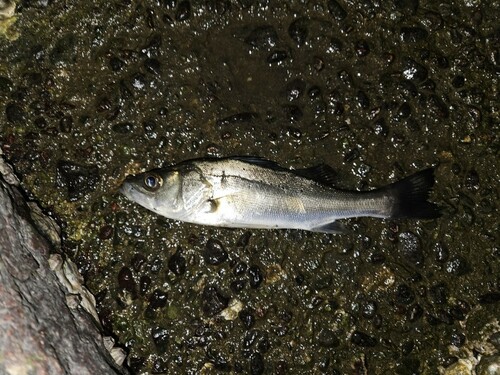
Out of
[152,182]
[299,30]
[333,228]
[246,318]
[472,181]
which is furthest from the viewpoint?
[472,181]

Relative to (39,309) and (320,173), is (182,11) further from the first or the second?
(39,309)

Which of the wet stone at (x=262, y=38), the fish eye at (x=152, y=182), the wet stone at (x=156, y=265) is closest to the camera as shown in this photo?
the fish eye at (x=152, y=182)

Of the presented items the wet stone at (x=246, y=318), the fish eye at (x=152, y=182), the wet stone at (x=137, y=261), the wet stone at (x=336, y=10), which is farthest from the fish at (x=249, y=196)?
the wet stone at (x=336, y=10)

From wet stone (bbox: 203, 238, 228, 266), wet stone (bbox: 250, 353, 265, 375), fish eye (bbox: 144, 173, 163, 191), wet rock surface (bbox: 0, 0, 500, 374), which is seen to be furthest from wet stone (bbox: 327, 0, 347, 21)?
wet stone (bbox: 250, 353, 265, 375)

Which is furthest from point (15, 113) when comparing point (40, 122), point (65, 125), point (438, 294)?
point (438, 294)

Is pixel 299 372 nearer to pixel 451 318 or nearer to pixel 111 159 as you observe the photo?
pixel 451 318

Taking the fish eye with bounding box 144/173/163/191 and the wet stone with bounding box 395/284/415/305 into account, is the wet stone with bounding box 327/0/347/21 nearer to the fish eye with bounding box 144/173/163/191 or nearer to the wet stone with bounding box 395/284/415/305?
the fish eye with bounding box 144/173/163/191

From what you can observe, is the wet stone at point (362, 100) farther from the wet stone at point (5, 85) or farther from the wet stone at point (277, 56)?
the wet stone at point (5, 85)
